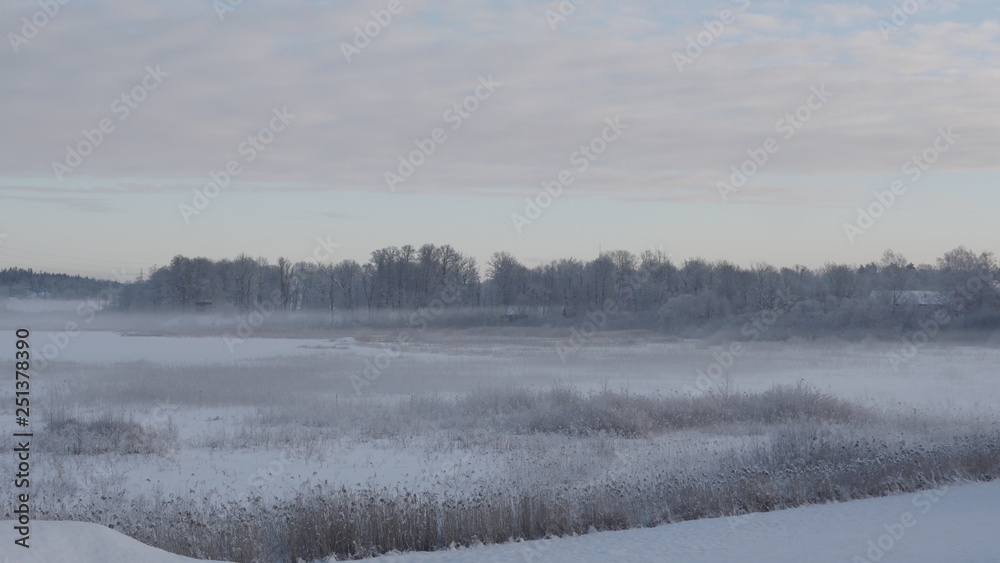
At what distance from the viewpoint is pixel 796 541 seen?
8.85 m

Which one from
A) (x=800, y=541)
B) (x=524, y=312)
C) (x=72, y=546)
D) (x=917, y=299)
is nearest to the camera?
(x=72, y=546)

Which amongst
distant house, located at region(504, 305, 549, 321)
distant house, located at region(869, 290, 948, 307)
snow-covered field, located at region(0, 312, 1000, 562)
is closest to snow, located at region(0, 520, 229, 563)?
snow-covered field, located at region(0, 312, 1000, 562)

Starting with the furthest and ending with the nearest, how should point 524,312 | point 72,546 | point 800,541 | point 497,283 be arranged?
1. point 497,283
2. point 524,312
3. point 800,541
4. point 72,546

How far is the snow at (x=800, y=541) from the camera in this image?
26.9ft

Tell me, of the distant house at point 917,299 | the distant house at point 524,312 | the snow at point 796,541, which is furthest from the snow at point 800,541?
the distant house at point 524,312

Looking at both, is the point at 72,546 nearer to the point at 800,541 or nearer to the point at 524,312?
the point at 800,541

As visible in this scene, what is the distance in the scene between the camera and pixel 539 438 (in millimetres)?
17094

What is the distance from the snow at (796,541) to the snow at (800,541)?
1cm

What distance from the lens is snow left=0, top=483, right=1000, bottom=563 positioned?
820 centimetres

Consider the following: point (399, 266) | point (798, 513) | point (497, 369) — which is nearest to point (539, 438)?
point (798, 513)

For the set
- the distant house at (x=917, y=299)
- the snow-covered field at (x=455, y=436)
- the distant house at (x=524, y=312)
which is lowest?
the snow-covered field at (x=455, y=436)

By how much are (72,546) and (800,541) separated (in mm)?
7227

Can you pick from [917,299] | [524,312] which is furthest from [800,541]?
[524,312]

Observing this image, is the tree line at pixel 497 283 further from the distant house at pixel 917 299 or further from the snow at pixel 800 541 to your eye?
the snow at pixel 800 541
